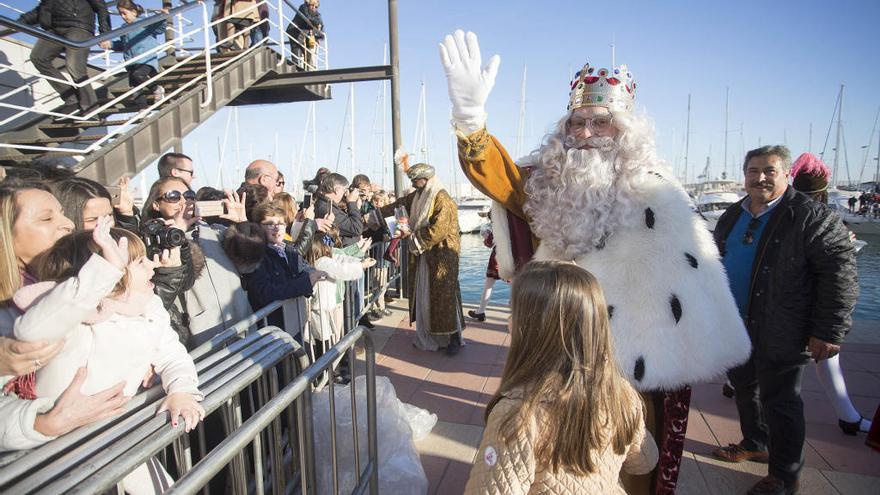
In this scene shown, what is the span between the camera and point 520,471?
1.16 m

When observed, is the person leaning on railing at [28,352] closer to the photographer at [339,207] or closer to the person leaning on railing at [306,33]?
the photographer at [339,207]

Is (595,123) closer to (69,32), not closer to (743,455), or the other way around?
(743,455)

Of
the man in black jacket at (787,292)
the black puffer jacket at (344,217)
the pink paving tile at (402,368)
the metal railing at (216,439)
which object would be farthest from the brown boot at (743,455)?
the black puffer jacket at (344,217)

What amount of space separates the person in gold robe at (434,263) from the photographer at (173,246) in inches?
92.1

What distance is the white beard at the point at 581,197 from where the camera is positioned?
1.81 m

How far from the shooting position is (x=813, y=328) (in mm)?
2234

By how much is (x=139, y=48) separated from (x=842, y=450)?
8170mm

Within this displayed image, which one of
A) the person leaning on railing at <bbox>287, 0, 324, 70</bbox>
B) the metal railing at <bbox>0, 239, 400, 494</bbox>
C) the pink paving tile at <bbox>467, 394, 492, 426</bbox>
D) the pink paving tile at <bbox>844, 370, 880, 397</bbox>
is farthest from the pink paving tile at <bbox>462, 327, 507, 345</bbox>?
the person leaning on railing at <bbox>287, 0, 324, 70</bbox>

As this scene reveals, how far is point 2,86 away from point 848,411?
9.71 meters

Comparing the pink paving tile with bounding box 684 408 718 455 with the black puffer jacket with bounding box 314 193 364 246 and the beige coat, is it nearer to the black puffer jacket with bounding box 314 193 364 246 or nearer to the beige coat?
the beige coat

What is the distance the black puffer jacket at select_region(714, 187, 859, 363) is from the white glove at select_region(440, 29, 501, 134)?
173 centimetres

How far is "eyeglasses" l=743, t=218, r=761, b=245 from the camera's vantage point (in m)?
2.48

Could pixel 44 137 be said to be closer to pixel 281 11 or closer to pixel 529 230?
pixel 281 11

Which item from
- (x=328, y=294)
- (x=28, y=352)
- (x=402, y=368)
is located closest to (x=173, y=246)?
(x=28, y=352)
